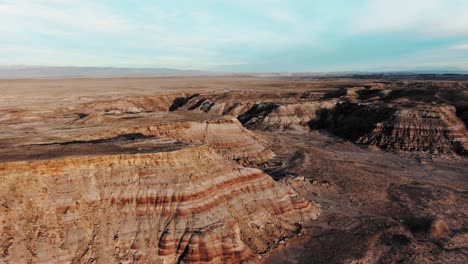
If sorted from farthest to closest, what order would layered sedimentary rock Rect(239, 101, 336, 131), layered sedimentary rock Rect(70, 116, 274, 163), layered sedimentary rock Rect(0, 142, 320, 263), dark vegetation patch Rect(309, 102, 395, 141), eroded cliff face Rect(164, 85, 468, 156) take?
1. layered sedimentary rock Rect(239, 101, 336, 131)
2. dark vegetation patch Rect(309, 102, 395, 141)
3. eroded cliff face Rect(164, 85, 468, 156)
4. layered sedimentary rock Rect(70, 116, 274, 163)
5. layered sedimentary rock Rect(0, 142, 320, 263)

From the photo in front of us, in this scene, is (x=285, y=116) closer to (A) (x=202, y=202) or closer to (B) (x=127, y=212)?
(A) (x=202, y=202)

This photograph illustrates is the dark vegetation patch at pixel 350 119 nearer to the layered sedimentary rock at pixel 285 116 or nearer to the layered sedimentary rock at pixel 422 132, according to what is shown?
the layered sedimentary rock at pixel 285 116

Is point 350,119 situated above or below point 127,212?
below

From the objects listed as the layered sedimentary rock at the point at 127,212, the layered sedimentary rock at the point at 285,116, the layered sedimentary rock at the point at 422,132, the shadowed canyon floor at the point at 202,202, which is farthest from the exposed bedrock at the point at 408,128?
the layered sedimentary rock at the point at 127,212

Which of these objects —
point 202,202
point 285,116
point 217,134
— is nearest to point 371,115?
point 285,116

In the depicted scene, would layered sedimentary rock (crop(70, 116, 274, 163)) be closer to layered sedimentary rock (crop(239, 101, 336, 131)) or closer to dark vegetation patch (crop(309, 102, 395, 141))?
layered sedimentary rock (crop(239, 101, 336, 131))

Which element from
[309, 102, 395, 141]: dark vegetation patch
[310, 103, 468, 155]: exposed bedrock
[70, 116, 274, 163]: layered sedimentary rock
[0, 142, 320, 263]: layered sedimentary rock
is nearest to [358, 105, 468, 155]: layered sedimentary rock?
[310, 103, 468, 155]: exposed bedrock

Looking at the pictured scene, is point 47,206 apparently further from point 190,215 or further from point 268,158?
point 268,158

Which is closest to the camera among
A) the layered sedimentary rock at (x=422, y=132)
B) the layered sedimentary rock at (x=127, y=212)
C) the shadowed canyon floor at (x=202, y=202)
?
the layered sedimentary rock at (x=127, y=212)
